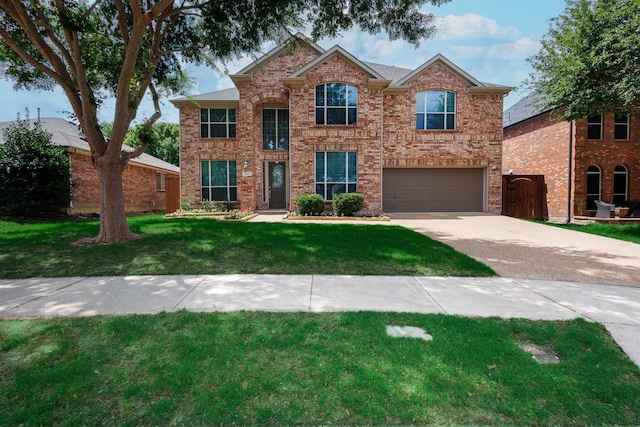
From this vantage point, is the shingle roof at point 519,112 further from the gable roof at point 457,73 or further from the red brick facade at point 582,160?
the gable roof at point 457,73

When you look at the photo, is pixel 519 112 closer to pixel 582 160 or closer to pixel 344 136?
pixel 582 160

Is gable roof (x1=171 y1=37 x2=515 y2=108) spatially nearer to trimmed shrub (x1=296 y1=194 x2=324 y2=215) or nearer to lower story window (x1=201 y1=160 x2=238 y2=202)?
lower story window (x1=201 y1=160 x2=238 y2=202)

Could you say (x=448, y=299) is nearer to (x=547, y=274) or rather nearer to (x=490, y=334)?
(x=490, y=334)

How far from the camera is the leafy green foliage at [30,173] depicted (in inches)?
484

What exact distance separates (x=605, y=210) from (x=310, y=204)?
1361cm

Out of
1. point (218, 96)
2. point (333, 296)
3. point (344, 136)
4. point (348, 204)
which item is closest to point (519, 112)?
point (344, 136)

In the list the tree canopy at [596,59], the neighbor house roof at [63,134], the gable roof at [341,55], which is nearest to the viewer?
the tree canopy at [596,59]

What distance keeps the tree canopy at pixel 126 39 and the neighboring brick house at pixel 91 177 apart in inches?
127

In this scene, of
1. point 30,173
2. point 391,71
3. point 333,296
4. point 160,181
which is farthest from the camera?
point 160,181

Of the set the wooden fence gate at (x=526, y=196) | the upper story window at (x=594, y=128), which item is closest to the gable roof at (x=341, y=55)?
the wooden fence gate at (x=526, y=196)

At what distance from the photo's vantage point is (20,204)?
12258 mm

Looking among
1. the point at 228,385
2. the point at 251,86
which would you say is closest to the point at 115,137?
the point at 228,385

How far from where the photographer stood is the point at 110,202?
7.84 metres

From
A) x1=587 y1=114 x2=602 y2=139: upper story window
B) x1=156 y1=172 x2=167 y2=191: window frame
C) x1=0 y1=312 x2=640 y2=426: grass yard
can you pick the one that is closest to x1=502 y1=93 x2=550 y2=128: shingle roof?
x1=587 y1=114 x2=602 y2=139: upper story window
